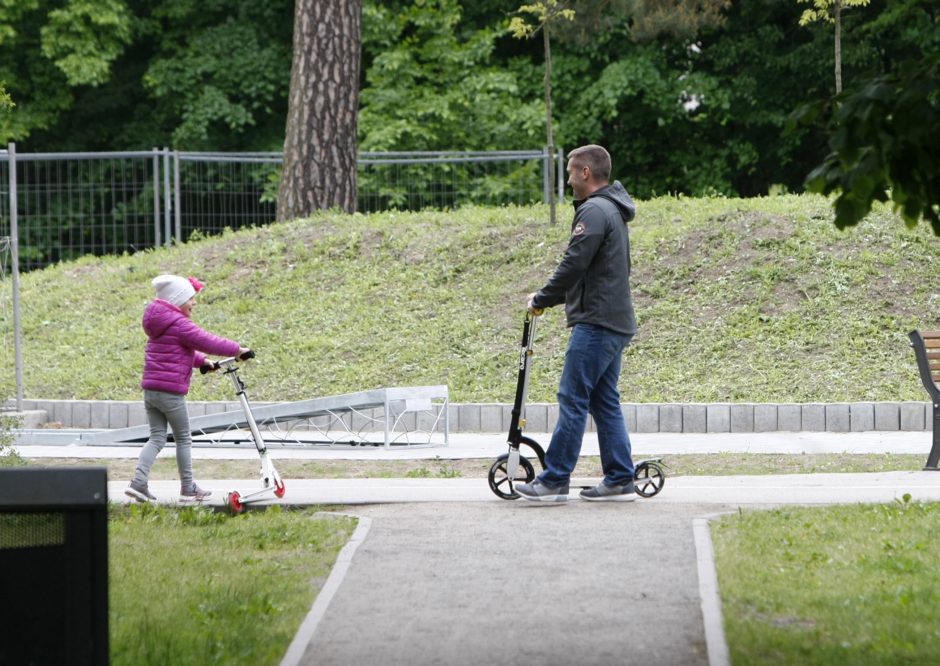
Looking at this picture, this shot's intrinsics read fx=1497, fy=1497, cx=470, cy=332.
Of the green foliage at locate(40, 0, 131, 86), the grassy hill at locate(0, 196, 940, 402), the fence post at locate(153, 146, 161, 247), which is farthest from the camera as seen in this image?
A: the green foliage at locate(40, 0, 131, 86)

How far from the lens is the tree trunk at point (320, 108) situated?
20.1 meters

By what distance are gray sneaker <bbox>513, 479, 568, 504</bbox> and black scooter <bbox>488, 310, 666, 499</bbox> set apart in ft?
0.38

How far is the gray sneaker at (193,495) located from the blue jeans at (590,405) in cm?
205

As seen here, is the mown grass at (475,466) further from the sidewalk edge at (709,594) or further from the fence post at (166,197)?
the fence post at (166,197)

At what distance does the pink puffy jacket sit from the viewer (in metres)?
9.08

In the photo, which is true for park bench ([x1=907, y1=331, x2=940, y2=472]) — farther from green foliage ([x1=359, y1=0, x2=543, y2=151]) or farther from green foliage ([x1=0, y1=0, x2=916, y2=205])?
green foliage ([x1=359, y1=0, x2=543, y2=151])

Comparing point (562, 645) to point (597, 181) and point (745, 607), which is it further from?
point (597, 181)

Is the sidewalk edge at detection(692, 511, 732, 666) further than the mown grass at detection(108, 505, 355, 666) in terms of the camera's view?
No

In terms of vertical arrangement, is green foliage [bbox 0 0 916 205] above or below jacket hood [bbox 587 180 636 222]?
above

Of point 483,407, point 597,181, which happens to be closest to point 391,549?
point 597,181

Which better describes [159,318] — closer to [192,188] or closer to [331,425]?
[331,425]

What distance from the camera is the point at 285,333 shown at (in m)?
15.9

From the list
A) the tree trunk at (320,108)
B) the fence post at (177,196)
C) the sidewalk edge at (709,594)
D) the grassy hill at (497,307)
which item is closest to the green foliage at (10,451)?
the grassy hill at (497,307)

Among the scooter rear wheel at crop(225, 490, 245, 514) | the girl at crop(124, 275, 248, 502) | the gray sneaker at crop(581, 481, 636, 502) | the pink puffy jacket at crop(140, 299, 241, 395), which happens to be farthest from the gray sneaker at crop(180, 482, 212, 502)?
the gray sneaker at crop(581, 481, 636, 502)
